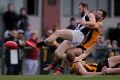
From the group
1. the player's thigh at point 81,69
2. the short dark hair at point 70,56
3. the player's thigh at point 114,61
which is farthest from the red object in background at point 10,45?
the player's thigh at point 114,61

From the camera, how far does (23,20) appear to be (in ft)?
81.6

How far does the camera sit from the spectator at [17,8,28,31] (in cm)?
2456

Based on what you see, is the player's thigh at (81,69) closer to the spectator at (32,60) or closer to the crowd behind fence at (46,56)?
the crowd behind fence at (46,56)

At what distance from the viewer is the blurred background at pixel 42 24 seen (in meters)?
22.0

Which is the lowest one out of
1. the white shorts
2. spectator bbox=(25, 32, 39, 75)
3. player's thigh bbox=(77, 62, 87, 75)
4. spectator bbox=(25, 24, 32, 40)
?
spectator bbox=(25, 32, 39, 75)

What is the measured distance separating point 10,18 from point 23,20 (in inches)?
18.0

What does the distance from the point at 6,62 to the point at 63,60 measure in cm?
331

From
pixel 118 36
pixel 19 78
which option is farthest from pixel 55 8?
pixel 19 78

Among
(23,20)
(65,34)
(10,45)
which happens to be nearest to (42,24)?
(23,20)

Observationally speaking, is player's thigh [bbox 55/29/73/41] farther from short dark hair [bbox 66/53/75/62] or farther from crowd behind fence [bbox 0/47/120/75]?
crowd behind fence [bbox 0/47/120/75]

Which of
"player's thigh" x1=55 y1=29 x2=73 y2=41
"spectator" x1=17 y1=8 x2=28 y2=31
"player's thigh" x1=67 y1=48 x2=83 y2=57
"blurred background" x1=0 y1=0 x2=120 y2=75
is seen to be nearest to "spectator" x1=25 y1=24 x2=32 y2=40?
"blurred background" x1=0 y1=0 x2=120 y2=75

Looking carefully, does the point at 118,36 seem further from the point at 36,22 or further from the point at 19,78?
the point at 19,78

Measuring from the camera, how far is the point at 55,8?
92.3ft

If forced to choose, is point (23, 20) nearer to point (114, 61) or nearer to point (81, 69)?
point (81, 69)
